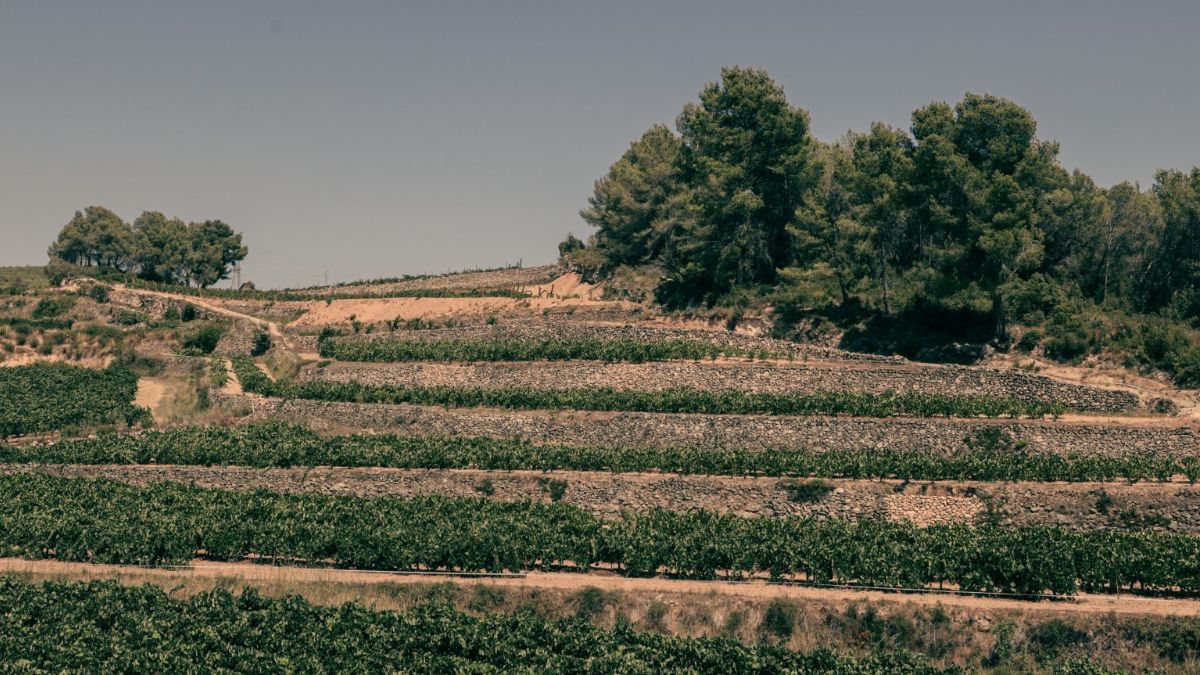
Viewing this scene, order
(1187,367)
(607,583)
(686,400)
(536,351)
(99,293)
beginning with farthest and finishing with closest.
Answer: (99,293)
(536,351)
(686,400)
(1187,367)
(607,583)

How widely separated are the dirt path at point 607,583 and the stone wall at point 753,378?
16.9 metres

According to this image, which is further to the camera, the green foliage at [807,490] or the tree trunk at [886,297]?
the tree trunk at [886,297]

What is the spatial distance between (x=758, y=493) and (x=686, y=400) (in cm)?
1010

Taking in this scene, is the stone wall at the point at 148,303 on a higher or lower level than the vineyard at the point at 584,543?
higher

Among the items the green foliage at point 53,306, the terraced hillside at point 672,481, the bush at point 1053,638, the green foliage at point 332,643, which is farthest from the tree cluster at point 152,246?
the bush at point 1053,638

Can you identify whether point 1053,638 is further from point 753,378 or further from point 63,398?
point 63,398

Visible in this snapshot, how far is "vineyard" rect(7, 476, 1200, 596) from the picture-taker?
46.8m

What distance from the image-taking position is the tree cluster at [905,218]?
69.6 meters

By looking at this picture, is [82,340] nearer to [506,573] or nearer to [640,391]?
[640,391]

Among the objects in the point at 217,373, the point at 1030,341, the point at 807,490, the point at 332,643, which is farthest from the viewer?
the point at 217,373

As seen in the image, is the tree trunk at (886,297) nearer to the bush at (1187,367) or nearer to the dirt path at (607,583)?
the bush at (1187,367)

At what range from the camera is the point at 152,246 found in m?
121

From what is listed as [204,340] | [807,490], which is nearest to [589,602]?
[807,490]

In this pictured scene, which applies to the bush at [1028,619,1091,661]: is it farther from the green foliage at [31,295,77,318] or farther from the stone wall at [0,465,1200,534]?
the green foliage at [31,295,77,318]
